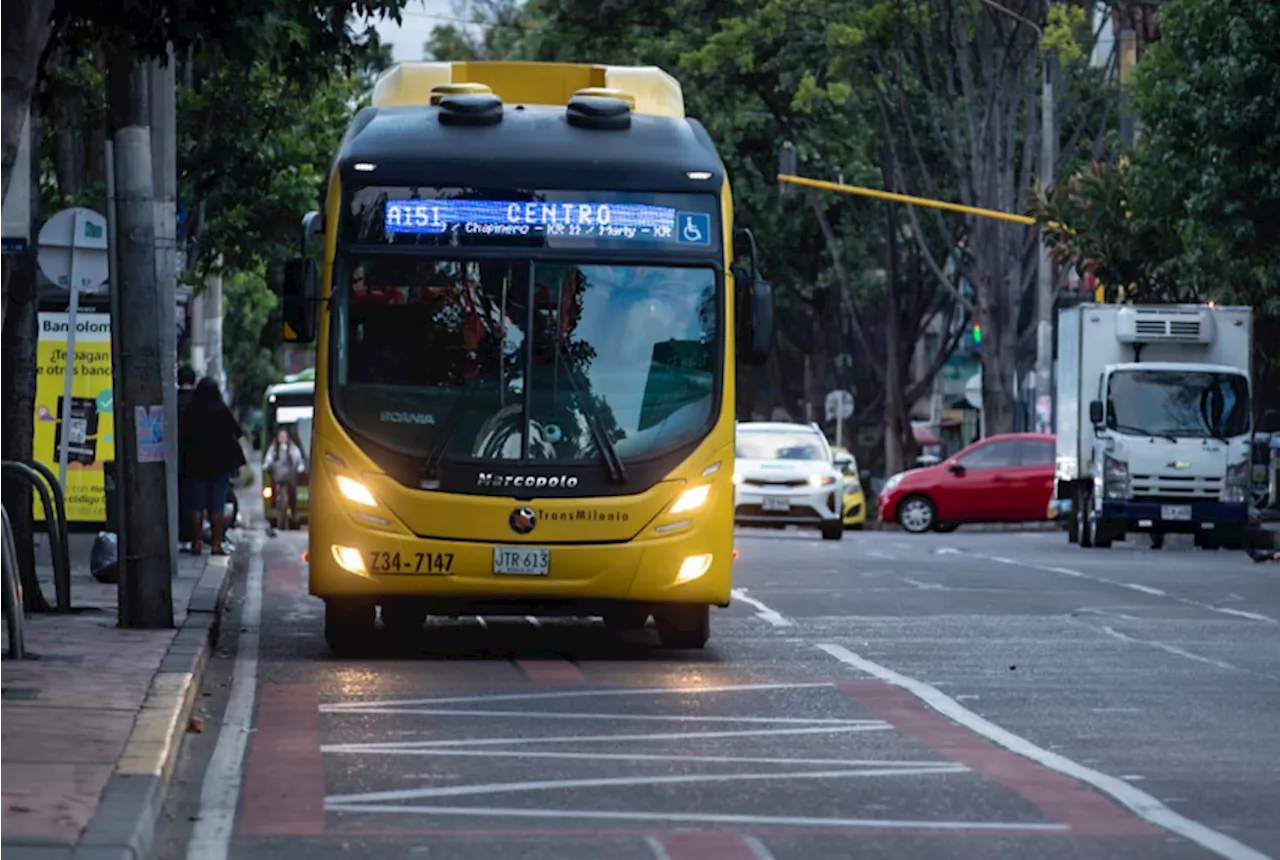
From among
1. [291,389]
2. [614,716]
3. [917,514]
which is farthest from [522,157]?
[291,389]

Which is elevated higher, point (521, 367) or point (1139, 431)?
point (521, 367)

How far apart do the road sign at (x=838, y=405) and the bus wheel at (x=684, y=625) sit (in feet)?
145

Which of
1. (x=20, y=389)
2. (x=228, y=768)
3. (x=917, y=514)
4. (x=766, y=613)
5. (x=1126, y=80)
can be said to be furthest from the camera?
(x=917, y=514)

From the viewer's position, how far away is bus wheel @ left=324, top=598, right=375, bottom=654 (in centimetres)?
1705

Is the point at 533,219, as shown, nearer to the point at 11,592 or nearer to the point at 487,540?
the point at 487,540

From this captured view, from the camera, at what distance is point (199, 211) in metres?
36.8

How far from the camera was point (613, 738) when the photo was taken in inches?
494

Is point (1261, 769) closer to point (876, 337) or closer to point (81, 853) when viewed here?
point (81, 853)

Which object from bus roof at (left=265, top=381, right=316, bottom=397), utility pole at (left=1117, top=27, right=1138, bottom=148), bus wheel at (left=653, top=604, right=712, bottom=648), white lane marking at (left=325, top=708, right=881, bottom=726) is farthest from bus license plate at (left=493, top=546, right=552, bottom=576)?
bus roof at (left=265, top=381, right=316, bottom=397)

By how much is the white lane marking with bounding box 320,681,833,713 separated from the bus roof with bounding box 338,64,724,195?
11.1 feet

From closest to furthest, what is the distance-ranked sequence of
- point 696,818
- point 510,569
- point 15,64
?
point 696,818 → point 15,64 → point 510,569

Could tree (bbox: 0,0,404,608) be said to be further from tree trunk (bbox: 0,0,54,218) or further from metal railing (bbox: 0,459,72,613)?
metal railing (bbox: 0,459,72,613)

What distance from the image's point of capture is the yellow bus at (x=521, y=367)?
16.6 m

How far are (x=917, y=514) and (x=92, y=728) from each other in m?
35.8
